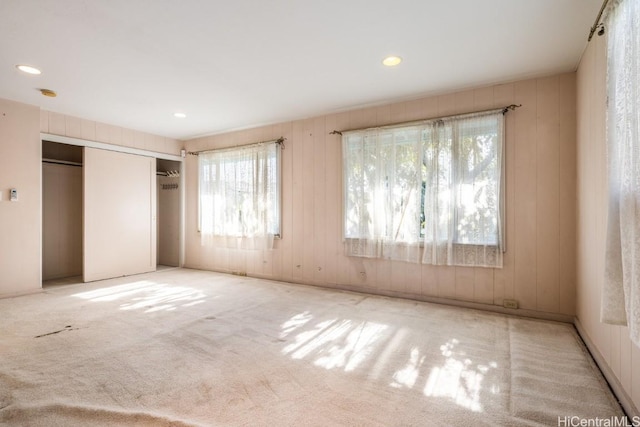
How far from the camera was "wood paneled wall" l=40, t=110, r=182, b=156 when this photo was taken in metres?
4.46

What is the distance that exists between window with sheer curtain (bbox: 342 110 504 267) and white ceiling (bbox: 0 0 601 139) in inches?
21.5

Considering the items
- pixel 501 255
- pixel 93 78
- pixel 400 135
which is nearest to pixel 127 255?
pixel 93 78

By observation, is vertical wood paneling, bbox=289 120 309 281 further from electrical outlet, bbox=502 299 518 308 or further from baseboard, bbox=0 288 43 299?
baseboard, bbox=0 288 43 299

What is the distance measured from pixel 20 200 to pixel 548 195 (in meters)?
6.46

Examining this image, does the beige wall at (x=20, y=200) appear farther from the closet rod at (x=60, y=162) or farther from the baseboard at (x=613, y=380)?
the baseboard at (x=613, y=380)

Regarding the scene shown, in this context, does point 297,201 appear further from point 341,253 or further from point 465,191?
point 465,191

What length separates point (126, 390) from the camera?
1.90 m

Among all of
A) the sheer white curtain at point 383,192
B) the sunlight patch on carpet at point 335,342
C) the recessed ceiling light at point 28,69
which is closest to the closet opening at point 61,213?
the recessed ceiling light at point 28,69

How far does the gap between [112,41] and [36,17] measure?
0.47 m

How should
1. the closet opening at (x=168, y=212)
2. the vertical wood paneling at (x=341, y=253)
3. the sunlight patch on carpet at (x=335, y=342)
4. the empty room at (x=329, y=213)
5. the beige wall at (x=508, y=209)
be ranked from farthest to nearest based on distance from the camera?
the closet opening at (x=168, y=212)
the vertical wood paneling at (x=341, y=253)
the beige wall at (x=508, y=209)
the sunlight patch on carpet at (x=335, y=342)
the empty room at (x=329, y=213)

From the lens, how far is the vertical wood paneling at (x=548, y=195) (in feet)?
10.4

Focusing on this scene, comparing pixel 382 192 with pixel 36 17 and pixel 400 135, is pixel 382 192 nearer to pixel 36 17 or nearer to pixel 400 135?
pixel 400 135

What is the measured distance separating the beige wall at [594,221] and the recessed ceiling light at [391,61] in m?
1.50

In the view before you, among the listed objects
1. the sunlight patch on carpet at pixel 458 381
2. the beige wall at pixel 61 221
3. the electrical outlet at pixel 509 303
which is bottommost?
the sunlight patch on carpet at pixel 458 381
